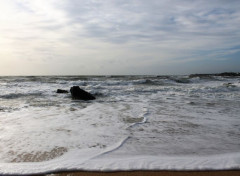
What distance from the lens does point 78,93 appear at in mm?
11844

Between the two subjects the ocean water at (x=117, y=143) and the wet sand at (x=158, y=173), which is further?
the ocean water at (x=117, y=143)

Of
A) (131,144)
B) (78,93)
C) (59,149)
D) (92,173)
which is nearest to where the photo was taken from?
(92,173)

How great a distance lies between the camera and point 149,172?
2.82m

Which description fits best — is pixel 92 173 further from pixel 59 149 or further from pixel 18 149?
pixel 18 149

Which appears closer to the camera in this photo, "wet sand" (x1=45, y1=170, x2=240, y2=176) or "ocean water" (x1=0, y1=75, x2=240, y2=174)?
"wet sand" (x1=45, y1=170, x2=240, y2=176)

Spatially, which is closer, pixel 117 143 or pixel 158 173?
pixel 158 173

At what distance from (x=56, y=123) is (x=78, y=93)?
20.6 ft

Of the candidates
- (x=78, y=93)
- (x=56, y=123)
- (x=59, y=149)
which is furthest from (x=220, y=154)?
(x=78, y=93)

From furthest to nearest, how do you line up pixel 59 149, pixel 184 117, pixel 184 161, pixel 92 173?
pixel 184 117 → pixel 59 149 → pixel 184 161 → pixel 92 173

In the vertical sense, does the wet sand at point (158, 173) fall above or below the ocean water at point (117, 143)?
below

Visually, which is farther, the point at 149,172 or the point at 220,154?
the point at 220,154

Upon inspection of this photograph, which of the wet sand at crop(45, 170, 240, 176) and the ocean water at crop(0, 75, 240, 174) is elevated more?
the ocean water at crop(0, 75, 240, 174)

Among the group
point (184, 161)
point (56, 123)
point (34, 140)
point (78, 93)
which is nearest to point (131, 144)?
point (184, 161)

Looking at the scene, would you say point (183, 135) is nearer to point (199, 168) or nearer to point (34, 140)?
point (199, 168)
